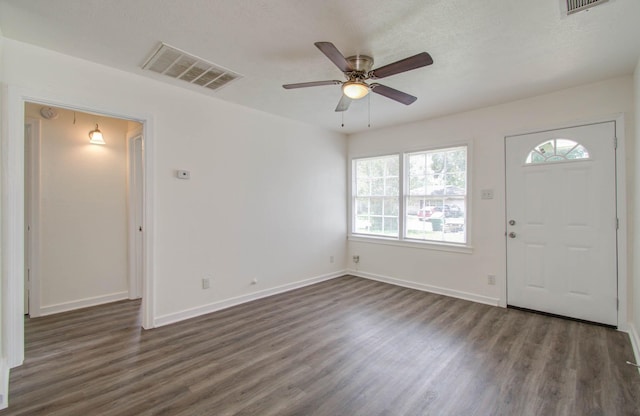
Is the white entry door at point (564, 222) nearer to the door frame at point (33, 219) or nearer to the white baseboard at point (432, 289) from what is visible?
the white baseboard at point (432, 289)

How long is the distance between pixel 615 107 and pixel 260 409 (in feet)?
14.4

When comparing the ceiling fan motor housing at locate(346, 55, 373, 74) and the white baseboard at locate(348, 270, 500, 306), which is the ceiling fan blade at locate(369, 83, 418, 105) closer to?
the ceiling fan motor housing at locate(346, 55, 373, 74)

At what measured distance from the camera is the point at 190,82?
125 inches

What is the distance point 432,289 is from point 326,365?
2585 mm

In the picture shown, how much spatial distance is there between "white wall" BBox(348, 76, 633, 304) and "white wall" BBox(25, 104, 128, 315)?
13.2 feet

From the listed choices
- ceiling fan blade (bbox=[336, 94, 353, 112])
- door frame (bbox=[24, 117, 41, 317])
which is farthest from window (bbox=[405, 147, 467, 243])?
door frame (bbox=[24, 117, 41, 317])

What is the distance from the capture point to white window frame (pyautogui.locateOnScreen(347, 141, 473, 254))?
13.5ft

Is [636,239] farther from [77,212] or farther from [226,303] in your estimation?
[77,212]

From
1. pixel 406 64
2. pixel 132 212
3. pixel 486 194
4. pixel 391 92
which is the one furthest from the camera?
pixel 132 212

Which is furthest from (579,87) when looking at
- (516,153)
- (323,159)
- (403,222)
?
(323,159)

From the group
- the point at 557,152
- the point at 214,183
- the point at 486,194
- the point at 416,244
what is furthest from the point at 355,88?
the point at 416,244

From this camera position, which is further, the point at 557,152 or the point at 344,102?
the point at 557,152

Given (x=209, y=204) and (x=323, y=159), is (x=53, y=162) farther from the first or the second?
(x=323, y=159)

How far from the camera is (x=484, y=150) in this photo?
3.98 m
